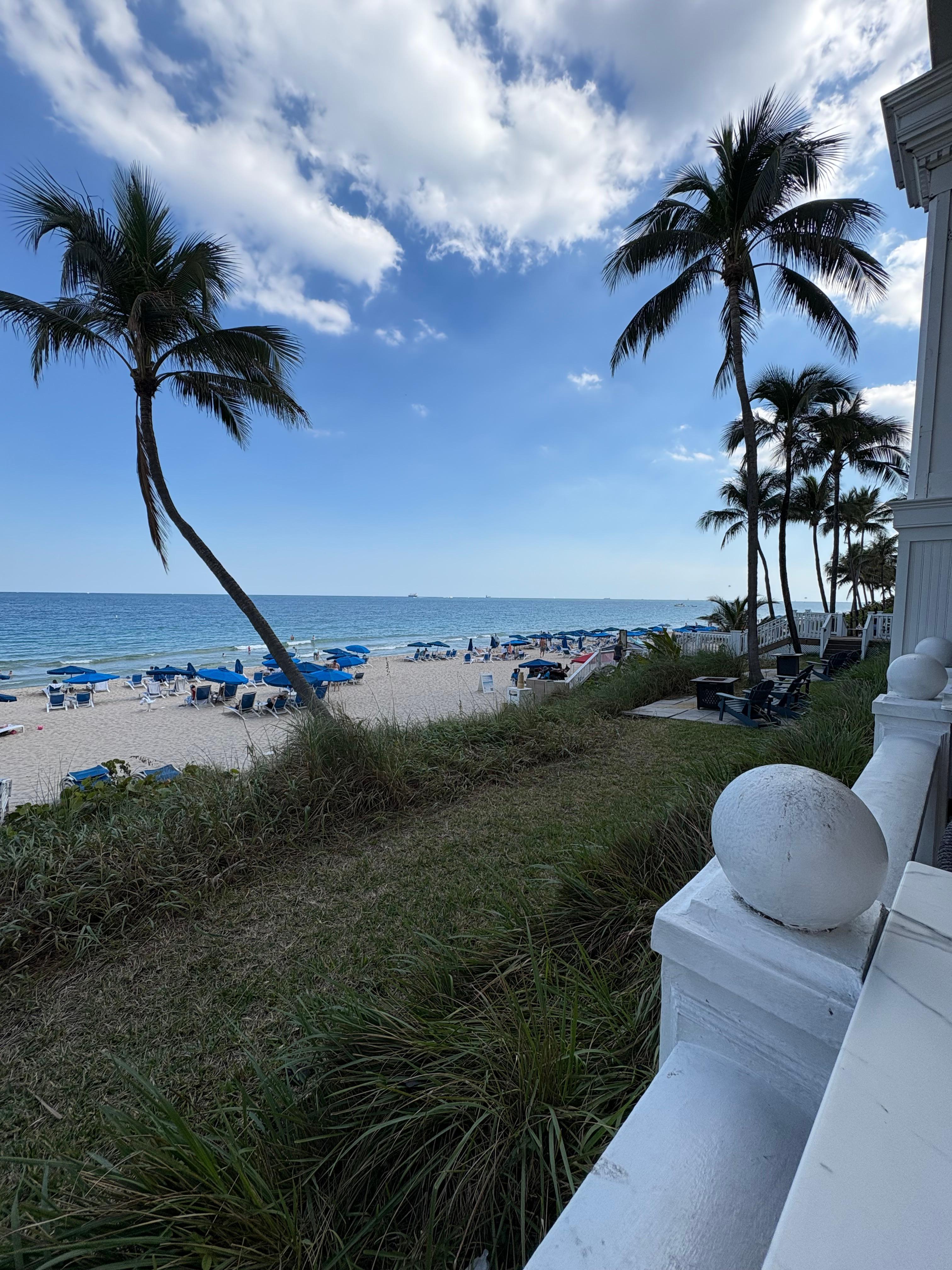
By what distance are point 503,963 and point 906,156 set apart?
650 cm

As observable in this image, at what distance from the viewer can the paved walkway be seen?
818 centimetres

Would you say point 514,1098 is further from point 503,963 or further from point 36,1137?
point 36,1137

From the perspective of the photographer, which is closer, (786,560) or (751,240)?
(751,240)

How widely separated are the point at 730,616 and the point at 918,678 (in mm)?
19015

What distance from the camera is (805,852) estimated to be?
2.87ft

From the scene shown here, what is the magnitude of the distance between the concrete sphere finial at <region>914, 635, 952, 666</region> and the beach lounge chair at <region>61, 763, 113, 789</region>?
693cm

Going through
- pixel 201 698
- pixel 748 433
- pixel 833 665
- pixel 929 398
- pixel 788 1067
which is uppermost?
pixel 748 433

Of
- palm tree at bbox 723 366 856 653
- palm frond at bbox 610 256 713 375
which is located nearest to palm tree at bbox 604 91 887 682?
palm frond at bbox 610 256 713 375

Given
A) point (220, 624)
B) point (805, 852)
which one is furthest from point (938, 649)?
point (220, 624)

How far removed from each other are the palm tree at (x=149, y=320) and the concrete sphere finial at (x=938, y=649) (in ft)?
20.8

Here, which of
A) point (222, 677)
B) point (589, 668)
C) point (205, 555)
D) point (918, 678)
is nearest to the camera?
point (918, 678)

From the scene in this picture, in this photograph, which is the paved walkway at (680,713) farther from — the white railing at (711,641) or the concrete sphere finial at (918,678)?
the concrete sphere finial at (918,678)

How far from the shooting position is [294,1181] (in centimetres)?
152

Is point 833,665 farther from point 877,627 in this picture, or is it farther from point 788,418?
point 788,418
